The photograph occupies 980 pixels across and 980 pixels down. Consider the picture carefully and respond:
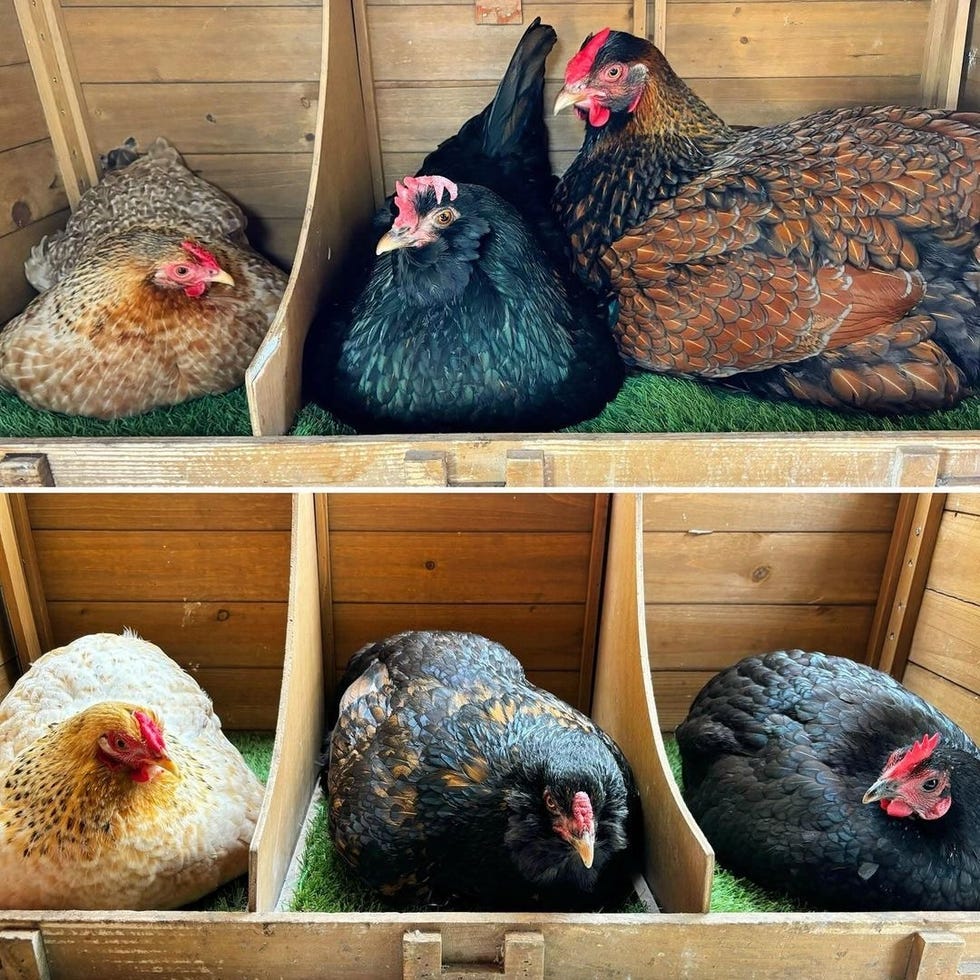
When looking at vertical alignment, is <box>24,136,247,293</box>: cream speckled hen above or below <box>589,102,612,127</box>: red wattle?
below

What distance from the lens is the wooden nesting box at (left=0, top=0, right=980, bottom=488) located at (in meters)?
1.08

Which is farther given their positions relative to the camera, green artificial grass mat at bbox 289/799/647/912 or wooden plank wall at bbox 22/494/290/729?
wooden plank wall at bbox 22/494/290/729

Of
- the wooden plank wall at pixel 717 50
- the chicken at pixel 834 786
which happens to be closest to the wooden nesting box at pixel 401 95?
the wooden plank wall at pixel 717 50

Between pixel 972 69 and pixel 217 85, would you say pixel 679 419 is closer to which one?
pixel 972 69

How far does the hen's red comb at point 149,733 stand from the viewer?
1236 mm

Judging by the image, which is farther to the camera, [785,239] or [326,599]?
[326,599]

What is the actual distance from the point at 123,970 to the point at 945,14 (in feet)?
5.31

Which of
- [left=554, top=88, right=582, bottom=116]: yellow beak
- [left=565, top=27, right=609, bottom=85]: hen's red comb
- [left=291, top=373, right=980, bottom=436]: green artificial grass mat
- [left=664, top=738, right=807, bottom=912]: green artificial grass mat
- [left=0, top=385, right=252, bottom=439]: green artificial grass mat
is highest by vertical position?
[left=565, top=27, right=609, bottom=85]: hen's red comb

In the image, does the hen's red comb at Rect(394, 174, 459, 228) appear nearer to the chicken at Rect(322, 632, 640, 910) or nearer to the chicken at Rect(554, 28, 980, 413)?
the chicken at Rect(554, 28, 980, 413)

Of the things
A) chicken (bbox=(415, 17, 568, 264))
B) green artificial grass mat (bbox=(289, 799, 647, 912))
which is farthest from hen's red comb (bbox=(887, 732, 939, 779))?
chicken (bbox=(415, 17, 568, 264))

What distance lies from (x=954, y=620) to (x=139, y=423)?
145cm

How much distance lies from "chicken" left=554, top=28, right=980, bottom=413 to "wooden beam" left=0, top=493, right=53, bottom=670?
1.20 metres

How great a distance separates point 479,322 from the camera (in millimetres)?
Answer: 1062

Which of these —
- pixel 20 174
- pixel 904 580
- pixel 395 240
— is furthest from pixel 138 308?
pixel 904 580
